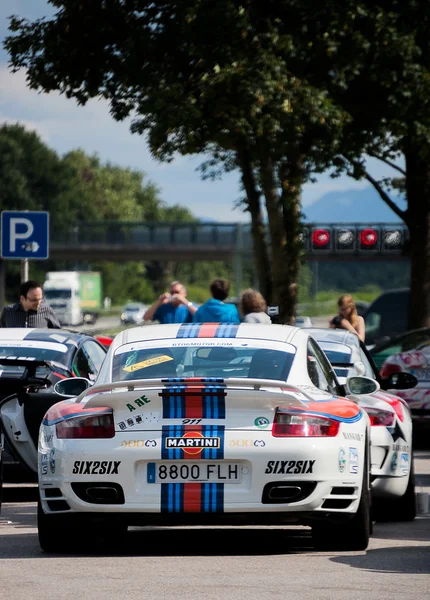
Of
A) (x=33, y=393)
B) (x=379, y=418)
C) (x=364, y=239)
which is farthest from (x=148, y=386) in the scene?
(x=364, y=239)

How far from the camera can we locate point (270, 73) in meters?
23.3

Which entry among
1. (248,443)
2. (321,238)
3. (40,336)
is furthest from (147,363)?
(321,238)

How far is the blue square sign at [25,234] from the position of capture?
1998 centimetres

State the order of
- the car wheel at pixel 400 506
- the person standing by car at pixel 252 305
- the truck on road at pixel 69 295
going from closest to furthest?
the car wheel at pixel 400 506 → the person standing by car at pixel 252 305 → the truck on road at pixel 69 295

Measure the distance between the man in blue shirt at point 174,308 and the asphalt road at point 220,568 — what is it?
9107 millimetres

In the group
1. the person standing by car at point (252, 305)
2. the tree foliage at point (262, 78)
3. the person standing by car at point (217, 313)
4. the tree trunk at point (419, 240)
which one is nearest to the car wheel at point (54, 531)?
the person standing by car at point (252, 305)

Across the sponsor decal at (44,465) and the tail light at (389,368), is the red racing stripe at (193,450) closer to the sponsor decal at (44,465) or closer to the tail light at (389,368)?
the sponsor decal at (44,465)

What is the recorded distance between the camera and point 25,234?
20.1 metres

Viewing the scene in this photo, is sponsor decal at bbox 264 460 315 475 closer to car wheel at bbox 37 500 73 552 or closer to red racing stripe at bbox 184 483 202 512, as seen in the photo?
red racing stripe at bbox 184 483 202 512

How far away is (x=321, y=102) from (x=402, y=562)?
16.2 m

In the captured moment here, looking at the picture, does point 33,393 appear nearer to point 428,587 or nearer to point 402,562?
point 402,562

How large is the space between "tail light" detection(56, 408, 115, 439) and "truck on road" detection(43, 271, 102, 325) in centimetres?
8593

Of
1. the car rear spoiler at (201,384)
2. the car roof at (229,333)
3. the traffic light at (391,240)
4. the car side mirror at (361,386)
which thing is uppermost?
the traffic light at (391,240)

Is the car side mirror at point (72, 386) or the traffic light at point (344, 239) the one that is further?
the traffic light at point (344, 239)
